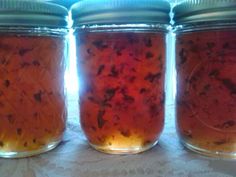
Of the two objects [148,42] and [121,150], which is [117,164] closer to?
[121,150]

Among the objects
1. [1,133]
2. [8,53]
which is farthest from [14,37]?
[1,133]

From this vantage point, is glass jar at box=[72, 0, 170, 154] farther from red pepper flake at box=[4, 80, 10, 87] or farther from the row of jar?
red pepper flake at box=[4, 80, 10, 87]

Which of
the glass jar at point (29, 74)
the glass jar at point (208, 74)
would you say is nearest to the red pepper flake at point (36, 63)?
the glass jar at point (29, 74)

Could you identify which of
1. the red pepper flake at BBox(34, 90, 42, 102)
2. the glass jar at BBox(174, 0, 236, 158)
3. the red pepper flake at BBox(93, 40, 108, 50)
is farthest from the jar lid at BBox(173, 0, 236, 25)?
the red pepper flake at BBox(34, 90, 42, 102)

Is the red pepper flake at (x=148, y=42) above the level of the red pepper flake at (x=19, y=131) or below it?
above

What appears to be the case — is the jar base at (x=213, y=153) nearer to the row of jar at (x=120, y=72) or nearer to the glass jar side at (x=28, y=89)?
the row of jar at (x=120, y=72)

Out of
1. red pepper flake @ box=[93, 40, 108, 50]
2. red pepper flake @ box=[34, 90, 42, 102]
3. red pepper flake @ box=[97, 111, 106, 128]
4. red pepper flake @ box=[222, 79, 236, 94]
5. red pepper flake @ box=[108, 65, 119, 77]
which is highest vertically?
red pepper flake @ box=[93, 40, 108, 50]

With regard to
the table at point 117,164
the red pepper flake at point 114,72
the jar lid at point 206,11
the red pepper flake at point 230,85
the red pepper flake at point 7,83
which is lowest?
the table at point 117,164

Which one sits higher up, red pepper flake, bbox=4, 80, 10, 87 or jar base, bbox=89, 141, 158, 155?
red pepper flake, bbox=4, 80, 10, 87
